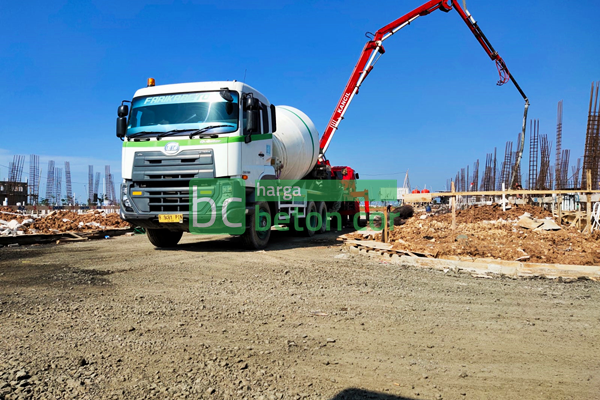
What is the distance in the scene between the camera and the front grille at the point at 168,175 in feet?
25.9

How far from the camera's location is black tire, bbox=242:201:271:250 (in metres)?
8.84

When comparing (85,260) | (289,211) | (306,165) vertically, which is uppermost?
(306,165)

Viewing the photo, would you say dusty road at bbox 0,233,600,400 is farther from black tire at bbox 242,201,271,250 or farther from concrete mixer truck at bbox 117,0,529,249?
Answer: black tire at bbox 242,201,271,250

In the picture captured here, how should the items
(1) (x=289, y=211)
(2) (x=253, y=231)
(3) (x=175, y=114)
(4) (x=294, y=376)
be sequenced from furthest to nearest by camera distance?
(1) (x=289, y=211) < (2) (x=253, y=231) < (3) (x=175, y=114) < (4) (x=294, y=376)

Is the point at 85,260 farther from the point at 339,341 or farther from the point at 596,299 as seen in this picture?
the point at 596,299

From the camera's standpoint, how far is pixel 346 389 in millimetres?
2756

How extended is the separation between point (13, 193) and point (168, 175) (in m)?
31.1

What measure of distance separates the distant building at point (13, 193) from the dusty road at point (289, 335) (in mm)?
30467

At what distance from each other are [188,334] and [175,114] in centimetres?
559

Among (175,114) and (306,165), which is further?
(306,165)

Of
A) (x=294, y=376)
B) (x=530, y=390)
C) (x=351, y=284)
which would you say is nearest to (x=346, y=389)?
(x=294, y=376)

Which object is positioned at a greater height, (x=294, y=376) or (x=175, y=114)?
(x=175, y=114)

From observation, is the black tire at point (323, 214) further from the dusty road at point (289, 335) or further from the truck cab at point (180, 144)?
the dusty road at point (289, 335)

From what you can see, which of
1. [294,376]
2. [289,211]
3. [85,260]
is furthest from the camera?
[289,211]
